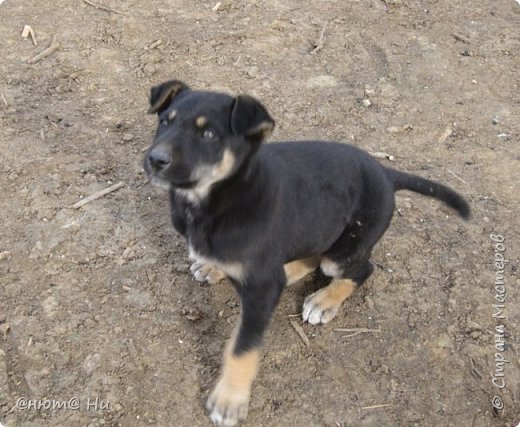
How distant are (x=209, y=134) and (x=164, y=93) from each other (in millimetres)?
558

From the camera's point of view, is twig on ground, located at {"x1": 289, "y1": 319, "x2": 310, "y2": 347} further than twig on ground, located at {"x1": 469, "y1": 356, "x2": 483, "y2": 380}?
Yes

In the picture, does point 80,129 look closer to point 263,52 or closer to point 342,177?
point 263,52

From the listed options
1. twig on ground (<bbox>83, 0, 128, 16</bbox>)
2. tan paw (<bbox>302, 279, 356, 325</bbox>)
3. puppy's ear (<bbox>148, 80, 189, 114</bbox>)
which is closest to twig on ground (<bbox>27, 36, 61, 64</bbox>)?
twig on ground (<bbox>83, 0, 128, 16</bbox>)

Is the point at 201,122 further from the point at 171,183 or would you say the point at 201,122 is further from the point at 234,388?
the point at 234,388

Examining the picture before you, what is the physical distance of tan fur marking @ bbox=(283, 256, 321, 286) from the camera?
15.5ft

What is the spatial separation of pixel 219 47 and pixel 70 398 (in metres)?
4.58

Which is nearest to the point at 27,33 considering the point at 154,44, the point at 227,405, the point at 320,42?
the point at 154,44

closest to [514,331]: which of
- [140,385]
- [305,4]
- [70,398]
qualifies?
[140,385]

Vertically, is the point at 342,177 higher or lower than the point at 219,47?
higher

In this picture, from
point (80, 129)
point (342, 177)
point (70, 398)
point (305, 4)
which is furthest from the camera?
point (305, 4)

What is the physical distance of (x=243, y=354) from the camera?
3.78 m

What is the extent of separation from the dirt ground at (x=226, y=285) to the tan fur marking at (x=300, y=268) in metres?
0.12

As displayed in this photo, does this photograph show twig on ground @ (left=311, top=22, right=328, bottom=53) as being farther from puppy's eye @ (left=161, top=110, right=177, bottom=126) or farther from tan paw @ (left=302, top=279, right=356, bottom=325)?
puppy's eye @ (left=161, top=110, right=177, bottom=126)

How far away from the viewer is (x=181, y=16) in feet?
24.8
